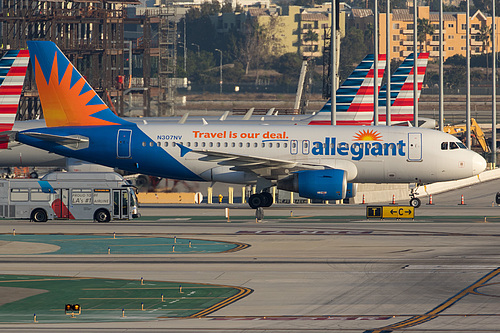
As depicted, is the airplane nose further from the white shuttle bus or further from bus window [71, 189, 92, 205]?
bus window [71, 189, 92, 205]

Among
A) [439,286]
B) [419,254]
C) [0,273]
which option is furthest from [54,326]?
[419,254]

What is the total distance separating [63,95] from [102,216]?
9.93 meters

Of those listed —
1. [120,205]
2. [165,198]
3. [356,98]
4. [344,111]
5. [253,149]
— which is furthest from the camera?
[356,98]

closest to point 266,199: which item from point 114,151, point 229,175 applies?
point 229,175

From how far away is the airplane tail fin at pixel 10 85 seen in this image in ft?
159

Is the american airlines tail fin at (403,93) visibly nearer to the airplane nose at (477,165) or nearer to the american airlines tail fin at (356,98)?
the american airlines tail fin at (356,98)

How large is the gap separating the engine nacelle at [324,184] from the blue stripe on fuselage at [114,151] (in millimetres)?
6797

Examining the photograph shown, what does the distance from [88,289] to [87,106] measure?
26777mm

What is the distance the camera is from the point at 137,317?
25.5 meters

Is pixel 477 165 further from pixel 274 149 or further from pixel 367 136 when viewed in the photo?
pixel 274 149

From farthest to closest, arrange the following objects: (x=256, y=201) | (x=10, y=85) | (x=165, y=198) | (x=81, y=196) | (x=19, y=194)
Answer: (x=165, y=198)
(x=256, y=201)
(x=10, y=85)
(x=81, y=196)
(x=19, y=194)

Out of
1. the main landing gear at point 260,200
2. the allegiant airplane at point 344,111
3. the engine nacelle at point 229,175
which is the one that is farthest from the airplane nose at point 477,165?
the allegiant airplane at point 344,111

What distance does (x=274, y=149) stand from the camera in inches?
2122

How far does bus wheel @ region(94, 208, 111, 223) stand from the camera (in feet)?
161
